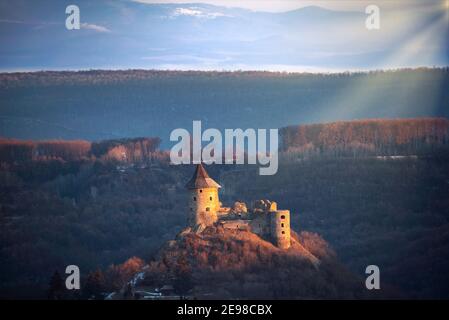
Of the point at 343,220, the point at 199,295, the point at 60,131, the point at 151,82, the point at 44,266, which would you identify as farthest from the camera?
the point at 151,82

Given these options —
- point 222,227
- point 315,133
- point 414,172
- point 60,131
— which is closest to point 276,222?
point 222,227

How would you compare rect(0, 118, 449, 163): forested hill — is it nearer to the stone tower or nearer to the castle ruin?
the castle ruin

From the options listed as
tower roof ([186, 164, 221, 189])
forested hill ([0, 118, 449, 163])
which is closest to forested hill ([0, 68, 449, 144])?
forested hill ([0, 118, 449, 163])

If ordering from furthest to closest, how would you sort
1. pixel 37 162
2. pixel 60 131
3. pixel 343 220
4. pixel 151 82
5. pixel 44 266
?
pixel 151 82 < pixel 60 131 < pixel 37 162 < pixel 343 220 < pixel 44 266

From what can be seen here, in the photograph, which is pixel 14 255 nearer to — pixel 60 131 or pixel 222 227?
pixel 222 227

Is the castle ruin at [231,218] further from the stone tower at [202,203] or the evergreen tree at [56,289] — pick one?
the evergreen tree at [56,289]

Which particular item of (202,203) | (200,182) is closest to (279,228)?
(202,203)
